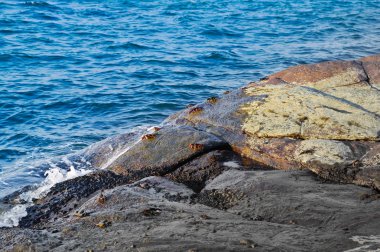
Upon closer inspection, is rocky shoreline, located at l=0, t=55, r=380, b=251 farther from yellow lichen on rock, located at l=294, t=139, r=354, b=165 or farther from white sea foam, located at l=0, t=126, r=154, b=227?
white sea foam, located at l=0, t=126, r=154, b=227

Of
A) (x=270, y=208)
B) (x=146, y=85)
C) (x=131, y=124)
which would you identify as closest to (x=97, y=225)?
(x=270, y=208)

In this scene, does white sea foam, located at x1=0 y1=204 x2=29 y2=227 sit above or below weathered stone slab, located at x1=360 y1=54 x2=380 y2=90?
below

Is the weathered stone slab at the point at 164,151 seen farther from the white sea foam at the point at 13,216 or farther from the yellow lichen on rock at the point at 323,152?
the white sea foam at the point at 13,216

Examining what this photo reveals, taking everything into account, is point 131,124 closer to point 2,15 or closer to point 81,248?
point 81,248

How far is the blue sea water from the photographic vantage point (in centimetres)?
1400

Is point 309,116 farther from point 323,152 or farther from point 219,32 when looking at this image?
point 219,32

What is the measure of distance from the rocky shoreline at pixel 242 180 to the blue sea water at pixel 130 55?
216 cm

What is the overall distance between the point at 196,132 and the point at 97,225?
2948mm

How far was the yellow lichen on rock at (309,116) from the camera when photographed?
8844 millimetres

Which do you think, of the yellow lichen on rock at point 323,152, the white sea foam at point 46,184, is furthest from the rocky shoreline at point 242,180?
the white sea foam at point 46,184

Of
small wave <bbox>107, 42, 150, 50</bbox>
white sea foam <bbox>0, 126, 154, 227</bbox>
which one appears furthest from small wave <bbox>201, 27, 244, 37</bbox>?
white sea foam <bbox>0, 126, 154, 227</bbox>

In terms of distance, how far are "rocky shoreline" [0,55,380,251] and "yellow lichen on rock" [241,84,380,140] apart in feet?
0.05

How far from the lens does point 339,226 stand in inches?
257

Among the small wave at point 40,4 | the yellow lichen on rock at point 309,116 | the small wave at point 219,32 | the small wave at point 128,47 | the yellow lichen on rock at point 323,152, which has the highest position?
the yellow lichen on rock at point 309,116
